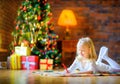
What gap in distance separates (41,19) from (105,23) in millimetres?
1921

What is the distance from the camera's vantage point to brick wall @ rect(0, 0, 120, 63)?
798 centimetres

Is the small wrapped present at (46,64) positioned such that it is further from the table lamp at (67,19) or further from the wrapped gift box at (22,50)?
the table lamp at (67,19)

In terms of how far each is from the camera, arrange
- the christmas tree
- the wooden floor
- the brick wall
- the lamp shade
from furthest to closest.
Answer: the brick wall < the lamp shade < the christmas tree < the wooden floor

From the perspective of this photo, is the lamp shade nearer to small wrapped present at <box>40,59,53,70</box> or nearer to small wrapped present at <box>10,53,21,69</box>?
small wrapped present at <box>40,59,53,70</box>

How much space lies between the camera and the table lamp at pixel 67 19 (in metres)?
7.66

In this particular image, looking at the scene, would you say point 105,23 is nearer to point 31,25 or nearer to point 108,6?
point 108,6

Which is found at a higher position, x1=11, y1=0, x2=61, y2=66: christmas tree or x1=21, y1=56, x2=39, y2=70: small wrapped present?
x1=11, y1=0, x2=61, y2=66: christmas tree

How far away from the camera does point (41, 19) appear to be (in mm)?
6785

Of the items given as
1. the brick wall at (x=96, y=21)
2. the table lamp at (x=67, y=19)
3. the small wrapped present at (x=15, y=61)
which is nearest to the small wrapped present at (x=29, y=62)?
the small wrapped present at (x=15, y=61)

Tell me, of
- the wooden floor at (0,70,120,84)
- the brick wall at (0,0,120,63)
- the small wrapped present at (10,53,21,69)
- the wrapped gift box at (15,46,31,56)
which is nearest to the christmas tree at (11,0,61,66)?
the wrapped gift box at (15,46,31,56)

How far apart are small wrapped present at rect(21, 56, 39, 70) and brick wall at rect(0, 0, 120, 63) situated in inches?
73.5

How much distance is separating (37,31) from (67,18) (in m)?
1.19

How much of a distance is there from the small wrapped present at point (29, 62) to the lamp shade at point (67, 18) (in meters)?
1.73

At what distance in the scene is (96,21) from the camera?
8086mm
